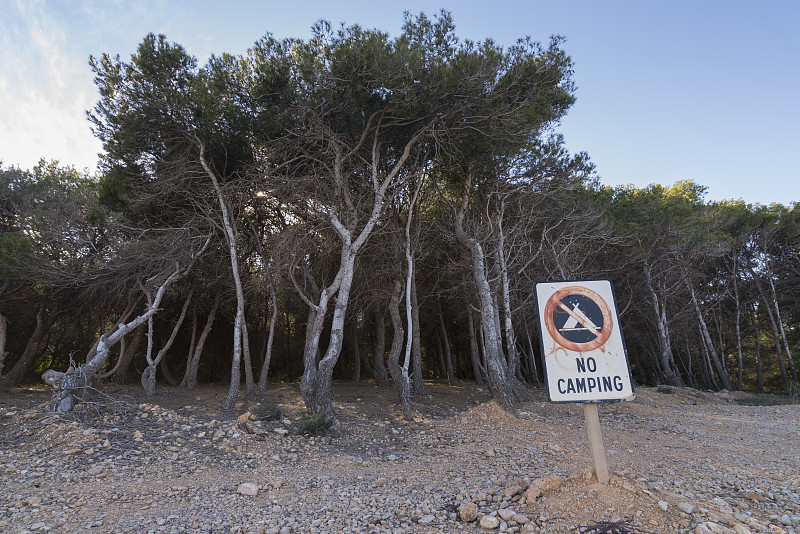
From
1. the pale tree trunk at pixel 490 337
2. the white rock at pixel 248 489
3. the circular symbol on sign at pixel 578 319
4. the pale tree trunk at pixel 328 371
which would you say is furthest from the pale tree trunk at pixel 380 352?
the circular symbol on sign at pixel 578 319

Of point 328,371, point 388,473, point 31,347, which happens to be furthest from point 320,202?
point 31,347

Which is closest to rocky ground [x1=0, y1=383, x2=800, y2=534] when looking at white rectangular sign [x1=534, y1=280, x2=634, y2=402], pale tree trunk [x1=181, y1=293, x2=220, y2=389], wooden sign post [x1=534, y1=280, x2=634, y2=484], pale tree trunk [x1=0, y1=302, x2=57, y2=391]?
wooden sign post [x1=534, y1=280, x2=634, y2=484]

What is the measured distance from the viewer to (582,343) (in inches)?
142

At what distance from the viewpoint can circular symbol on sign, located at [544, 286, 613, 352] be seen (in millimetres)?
3615

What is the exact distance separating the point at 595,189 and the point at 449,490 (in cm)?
1520

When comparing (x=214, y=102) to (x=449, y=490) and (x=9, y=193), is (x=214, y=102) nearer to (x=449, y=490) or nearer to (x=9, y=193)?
(x=9, y=193)

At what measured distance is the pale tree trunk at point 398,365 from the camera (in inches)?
383

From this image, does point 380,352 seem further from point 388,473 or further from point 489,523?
point 489,523

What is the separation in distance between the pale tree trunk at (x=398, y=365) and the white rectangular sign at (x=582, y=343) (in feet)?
20.9

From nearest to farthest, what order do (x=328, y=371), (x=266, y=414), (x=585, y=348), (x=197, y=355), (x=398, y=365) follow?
(x=585, y=348)
(x=266, y=414)
(x=328, y=371)
(x=398, y=365)
(x=197, y=355)

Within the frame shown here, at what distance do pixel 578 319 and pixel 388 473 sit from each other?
11.0 ft

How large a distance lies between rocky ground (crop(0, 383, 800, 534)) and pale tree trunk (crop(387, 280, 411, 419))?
462 mm

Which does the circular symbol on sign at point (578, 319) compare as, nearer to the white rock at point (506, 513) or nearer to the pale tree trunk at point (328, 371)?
the white rock at point (506, 513)

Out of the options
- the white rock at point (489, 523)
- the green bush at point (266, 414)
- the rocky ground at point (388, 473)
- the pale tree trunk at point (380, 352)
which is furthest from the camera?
the pale tree trunk at point (380, 352)
